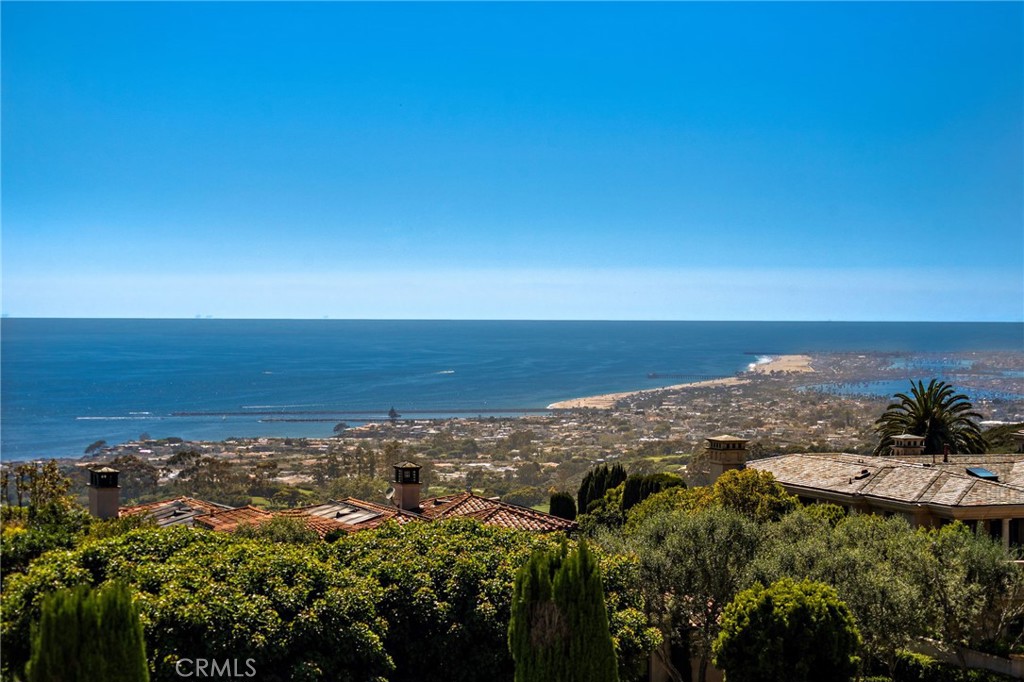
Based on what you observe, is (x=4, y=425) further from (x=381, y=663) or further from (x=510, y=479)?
(x=381, y=663)

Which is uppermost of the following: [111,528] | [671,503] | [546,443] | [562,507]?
[111,528]

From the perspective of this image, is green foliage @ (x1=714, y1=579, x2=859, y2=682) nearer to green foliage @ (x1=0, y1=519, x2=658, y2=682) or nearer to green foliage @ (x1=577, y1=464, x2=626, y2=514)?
green foliage @ (x1=0, y1=519, x2=658, y2=682)

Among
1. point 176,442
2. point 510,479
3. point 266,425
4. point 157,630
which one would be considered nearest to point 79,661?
point 157,630

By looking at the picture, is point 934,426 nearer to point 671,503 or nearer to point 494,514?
point 671,503
